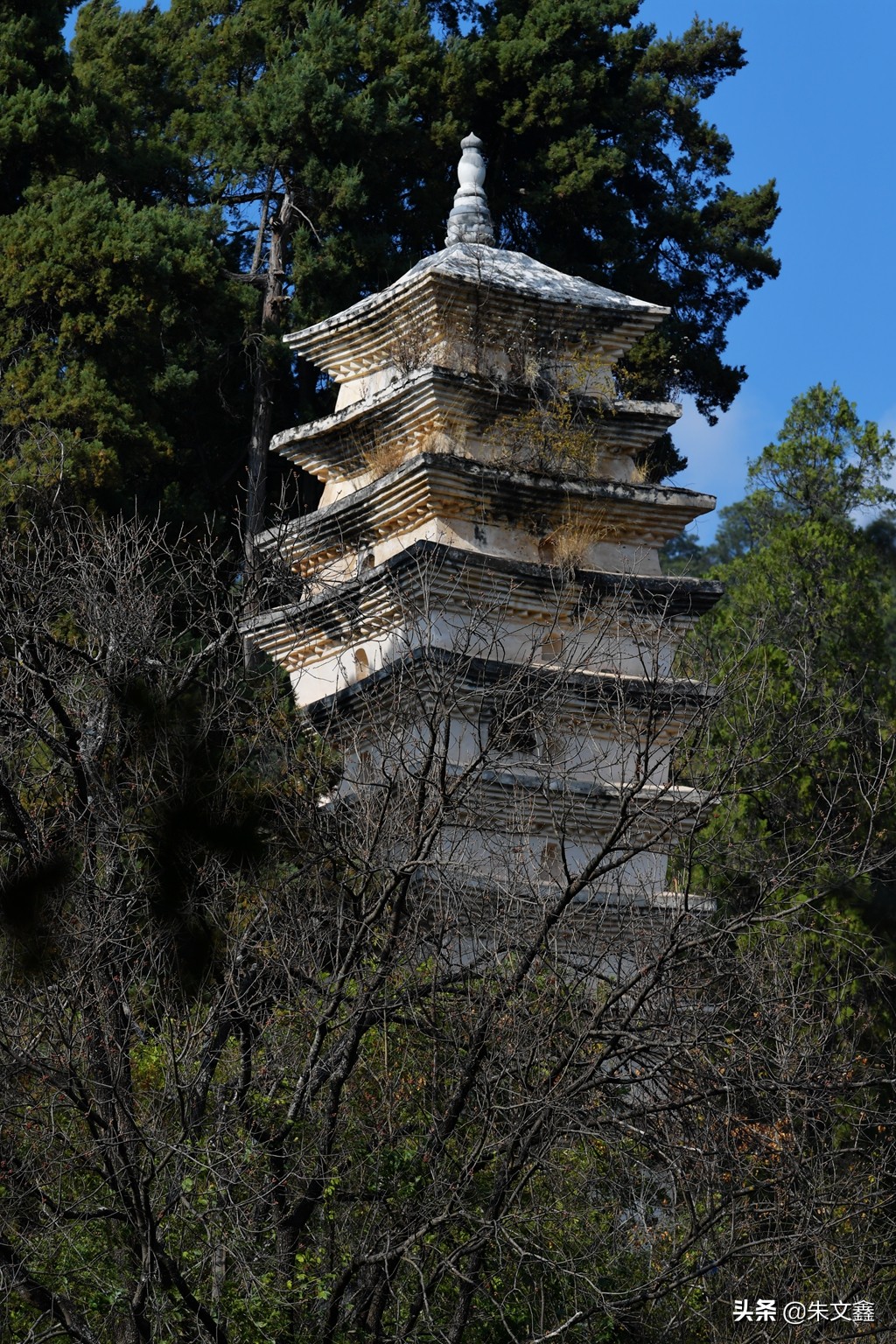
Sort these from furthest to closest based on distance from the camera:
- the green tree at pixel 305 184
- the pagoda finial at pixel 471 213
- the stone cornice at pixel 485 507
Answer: the green tree at pixel 305 184 → the pagoda finial at pixel 471 213 → the stone cornice at pixel 485 507

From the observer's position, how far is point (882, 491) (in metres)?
20.5

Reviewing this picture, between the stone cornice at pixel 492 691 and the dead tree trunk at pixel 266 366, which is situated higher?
the dead tree trunk at pixel 266 366

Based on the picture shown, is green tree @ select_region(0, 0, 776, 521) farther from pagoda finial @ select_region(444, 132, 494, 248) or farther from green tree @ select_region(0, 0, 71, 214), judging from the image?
pagoda finial @ select_region(444, 132, 494, 248)

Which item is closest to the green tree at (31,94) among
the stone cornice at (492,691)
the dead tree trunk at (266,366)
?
the dead tree trunk at (266,366)

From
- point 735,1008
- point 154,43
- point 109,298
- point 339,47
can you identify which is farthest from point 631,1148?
point 154,43

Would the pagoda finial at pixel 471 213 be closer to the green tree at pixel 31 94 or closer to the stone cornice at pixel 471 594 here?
the stone cornice at pixel 471 594

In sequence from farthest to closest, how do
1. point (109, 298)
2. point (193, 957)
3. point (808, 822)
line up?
point (109, 298), point (808, 822), point (193, 957)

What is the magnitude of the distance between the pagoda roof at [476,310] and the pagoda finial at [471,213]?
0.65m

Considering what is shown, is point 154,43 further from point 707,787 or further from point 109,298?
point 707,787

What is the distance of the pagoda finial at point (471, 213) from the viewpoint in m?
14.7

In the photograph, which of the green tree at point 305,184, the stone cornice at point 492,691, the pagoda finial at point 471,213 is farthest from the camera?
the green tree at point 305,184

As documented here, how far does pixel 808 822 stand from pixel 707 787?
7.42 meters

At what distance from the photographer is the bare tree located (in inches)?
259

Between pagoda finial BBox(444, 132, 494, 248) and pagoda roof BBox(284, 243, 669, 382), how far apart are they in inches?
25.7
